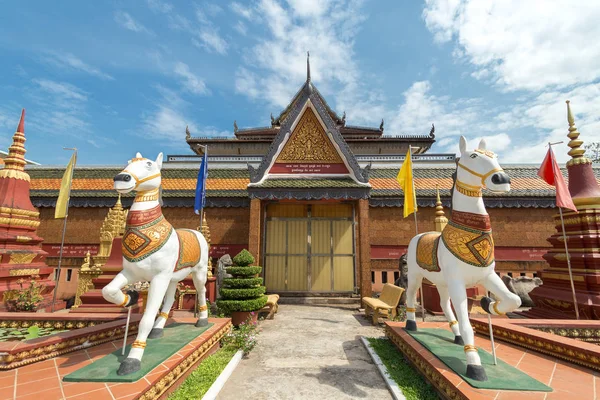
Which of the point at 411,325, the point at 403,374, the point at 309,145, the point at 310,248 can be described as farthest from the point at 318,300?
the point at 403,374

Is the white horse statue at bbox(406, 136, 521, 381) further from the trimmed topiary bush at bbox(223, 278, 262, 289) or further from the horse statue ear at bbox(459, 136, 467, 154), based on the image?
the trimmed topiary bush at bbox(223, 278, 262, 289)

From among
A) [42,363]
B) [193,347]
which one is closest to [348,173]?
[193,347]

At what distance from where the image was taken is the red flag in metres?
6.62

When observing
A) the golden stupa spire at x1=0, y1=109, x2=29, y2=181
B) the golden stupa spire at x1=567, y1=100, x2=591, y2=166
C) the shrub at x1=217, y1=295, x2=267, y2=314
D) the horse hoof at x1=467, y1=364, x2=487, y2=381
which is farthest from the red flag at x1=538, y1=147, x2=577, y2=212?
the golden stupa spire at x1=0, y1=109, x2=29, y2=181

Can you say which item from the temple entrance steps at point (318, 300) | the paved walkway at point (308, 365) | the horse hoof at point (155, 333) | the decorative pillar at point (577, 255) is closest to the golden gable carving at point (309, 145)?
the temple entrance steps at point (318, 300)

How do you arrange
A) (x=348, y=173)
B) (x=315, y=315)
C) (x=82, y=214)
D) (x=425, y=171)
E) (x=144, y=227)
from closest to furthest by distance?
(x=144, y=227) < (x=315, y=315) < (x=348, y=173) < (x=82, y=214) < (x=425, y=171)

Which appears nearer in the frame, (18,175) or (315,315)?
(18,175)

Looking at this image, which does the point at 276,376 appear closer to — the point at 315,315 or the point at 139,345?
the point at 139,345

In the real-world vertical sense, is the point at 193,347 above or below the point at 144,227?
below

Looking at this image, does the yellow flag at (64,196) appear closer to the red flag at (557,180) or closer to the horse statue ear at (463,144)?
the horse statue ear at (463,144)

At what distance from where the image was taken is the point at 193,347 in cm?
428

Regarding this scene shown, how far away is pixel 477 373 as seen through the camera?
3.25 meters

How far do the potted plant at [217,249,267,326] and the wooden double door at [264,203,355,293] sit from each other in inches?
165

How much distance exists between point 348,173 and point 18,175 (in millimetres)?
10735
